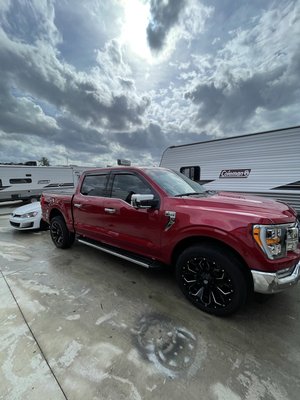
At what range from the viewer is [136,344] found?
2006 millimetres

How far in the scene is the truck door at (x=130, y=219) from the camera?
2805mm

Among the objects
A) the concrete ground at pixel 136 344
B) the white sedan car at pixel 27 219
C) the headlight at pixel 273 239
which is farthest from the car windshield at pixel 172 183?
the white sedan car at pixel 27 219

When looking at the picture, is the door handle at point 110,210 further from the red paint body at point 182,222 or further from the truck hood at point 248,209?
the truck hood at point 248,209

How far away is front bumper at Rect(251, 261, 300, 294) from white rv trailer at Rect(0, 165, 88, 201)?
14.6 meters

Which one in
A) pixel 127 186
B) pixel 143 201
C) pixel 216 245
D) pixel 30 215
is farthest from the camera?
A: pixel 30 215

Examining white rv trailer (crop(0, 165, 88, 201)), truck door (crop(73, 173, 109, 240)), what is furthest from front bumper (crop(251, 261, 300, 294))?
white rv trailer (crop(0, 165, 88, 201))

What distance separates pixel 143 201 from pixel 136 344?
1590mm

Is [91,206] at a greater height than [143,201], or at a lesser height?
lesser

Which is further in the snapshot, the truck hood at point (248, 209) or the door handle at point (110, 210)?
the door handle at point (110, 210)

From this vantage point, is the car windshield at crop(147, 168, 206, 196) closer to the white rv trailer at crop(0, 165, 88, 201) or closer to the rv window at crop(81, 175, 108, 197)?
the rv window at crop(81, 175, 108, 197)

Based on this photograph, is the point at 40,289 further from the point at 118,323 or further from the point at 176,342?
the point at 176,342

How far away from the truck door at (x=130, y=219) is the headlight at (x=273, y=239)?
47.2 inches

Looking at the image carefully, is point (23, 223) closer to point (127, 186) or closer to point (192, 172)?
point (127, 186)

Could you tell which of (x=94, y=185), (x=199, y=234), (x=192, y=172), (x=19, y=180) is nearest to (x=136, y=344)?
(x=199, y=234)
